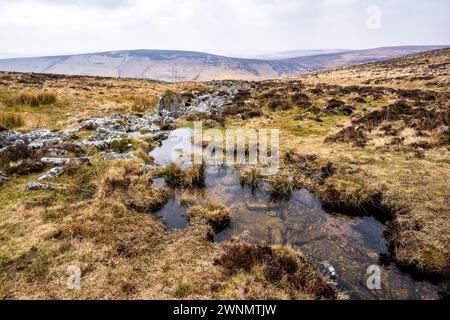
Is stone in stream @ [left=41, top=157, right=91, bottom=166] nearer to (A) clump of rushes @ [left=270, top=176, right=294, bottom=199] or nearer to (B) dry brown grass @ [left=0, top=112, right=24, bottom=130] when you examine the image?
(B) dry brown grass @ [left=0, top=112, right=24, bottom=130]

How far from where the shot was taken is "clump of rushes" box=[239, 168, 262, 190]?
41.9 ft

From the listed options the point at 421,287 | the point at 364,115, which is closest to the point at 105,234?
the point at 421,287

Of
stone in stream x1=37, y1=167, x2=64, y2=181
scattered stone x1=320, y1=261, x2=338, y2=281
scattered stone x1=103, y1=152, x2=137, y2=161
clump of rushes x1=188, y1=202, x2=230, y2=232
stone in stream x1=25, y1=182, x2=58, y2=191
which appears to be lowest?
scattered stone x1=320, y1=261, x2=338, y2=281

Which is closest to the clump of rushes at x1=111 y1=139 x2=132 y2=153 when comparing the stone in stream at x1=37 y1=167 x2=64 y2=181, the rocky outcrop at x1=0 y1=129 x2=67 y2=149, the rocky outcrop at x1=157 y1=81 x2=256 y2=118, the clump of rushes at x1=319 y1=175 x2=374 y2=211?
the rocky outcrop at x1=0 y1=129 x2=67 y2=149

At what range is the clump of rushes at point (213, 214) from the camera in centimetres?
969

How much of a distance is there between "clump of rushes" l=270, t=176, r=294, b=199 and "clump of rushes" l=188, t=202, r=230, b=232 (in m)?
2.73

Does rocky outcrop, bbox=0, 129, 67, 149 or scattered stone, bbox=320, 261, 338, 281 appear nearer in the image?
scattered stone, bbox=320, 261, 338, 281

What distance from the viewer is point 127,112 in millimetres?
29484

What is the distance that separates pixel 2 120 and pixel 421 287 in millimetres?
25136

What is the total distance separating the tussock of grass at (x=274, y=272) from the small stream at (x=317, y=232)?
67 centimetres

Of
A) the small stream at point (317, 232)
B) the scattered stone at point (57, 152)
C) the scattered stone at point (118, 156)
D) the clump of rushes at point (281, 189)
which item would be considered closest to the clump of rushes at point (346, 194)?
the small stream at point (317, 232)

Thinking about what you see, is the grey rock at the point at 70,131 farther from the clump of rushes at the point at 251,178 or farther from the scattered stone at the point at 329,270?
the scattered stone at the point at 329,270

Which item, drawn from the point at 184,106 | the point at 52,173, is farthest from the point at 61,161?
the point at 184,106
